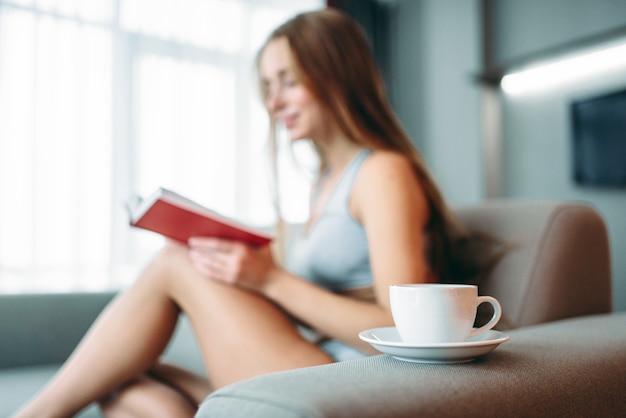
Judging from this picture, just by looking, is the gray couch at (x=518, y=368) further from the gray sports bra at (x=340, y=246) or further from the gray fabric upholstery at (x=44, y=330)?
the gray sports bra at (x=340, y=246)

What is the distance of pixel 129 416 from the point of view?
104cm

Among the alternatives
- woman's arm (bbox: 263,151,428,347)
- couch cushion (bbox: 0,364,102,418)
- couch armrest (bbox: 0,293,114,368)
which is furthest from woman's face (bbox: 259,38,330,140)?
couch armrest (bbox: 0,293,114,368)

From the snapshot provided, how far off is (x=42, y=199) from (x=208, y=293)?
201cm

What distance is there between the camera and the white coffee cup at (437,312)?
573 millimetres

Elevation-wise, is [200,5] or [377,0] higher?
[377,0]

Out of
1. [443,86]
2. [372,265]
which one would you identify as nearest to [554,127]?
[443,86]

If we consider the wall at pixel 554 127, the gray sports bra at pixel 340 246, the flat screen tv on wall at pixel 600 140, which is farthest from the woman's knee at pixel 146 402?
the flat screen tv on wall at pixel 600 140

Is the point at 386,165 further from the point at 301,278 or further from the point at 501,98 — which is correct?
the point at 501,98

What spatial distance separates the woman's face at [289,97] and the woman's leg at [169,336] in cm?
41

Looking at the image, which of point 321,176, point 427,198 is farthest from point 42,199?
point 427,198

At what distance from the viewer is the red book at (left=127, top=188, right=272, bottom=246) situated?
0.90 m

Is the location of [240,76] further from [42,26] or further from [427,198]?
[427,198]

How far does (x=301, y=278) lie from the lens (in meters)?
1.07

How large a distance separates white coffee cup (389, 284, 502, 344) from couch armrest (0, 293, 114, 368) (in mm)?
1329
